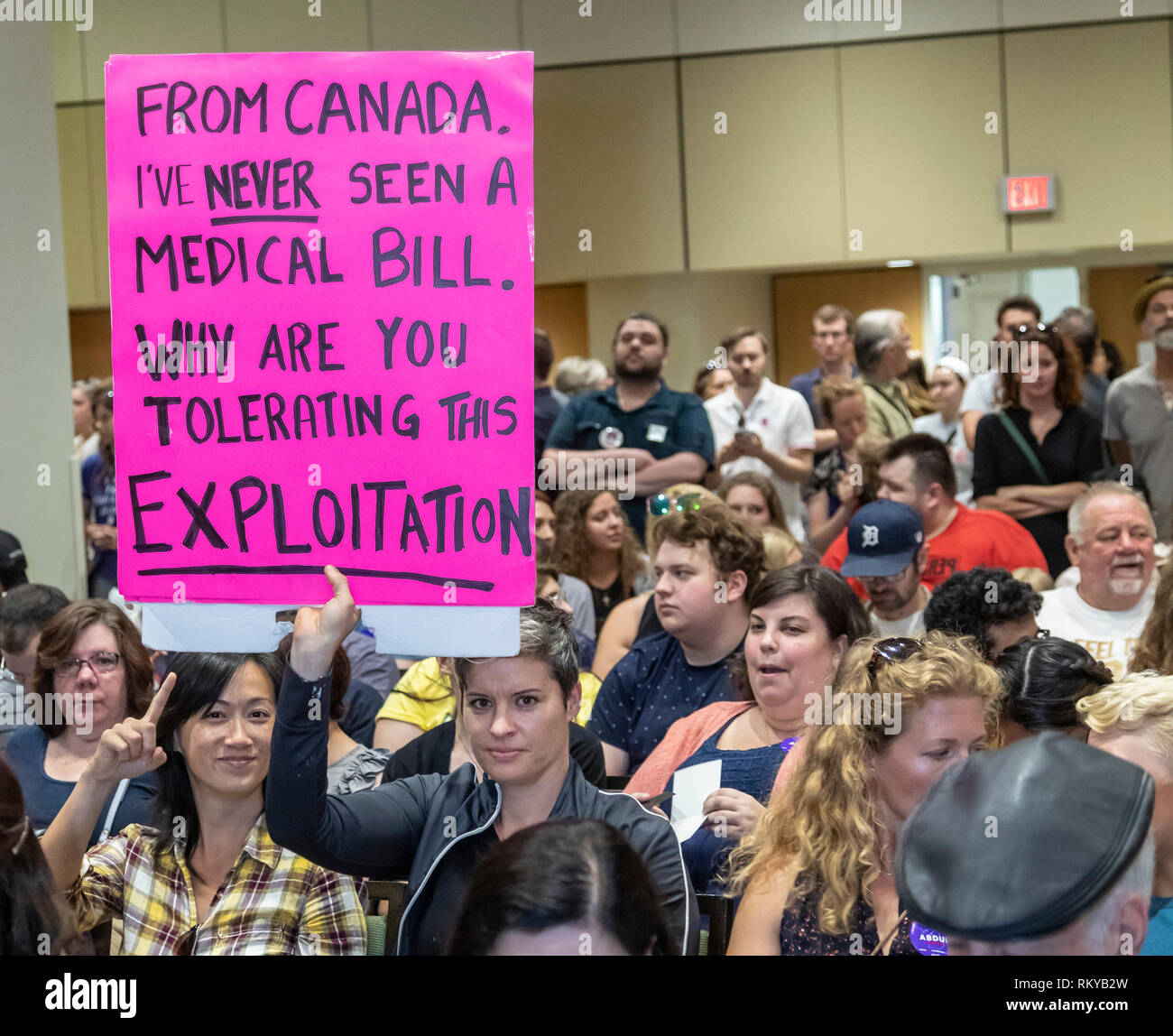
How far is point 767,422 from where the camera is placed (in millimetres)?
6148

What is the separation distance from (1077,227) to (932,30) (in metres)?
1.38

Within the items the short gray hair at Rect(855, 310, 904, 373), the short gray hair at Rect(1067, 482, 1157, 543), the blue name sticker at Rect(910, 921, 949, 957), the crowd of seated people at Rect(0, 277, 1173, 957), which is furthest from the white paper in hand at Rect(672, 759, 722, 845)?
the short gray hair at Rect(855, 310, 904, 373)

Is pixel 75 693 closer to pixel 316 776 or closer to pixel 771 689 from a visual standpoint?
pixel 316 776

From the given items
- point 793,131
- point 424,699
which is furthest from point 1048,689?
point 793,131

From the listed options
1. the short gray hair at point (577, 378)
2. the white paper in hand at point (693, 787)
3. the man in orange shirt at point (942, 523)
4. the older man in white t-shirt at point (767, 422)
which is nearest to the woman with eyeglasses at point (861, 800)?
the white paper in hand at point (693, 787)

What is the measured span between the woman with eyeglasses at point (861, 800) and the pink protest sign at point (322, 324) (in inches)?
21.7

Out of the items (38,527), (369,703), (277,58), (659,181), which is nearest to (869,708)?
(277,58)

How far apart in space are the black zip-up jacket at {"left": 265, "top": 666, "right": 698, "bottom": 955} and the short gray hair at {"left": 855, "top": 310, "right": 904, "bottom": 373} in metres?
4.60

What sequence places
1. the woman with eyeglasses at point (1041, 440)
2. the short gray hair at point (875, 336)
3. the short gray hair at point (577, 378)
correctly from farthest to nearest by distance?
the short gray hair at point (577, 378)
the short gray hair at point (875, 336)
the woman with eyeglasses at point (1041, 440)

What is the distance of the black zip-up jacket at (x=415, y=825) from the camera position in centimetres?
177

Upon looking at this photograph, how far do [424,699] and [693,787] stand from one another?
1141 millimetres

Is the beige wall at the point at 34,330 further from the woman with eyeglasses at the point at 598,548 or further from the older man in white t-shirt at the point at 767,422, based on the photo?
the older man in white t-shirt at the point at 767,422

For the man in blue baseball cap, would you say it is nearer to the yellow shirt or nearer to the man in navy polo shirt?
the yellow shirt

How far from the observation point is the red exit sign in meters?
7.70
